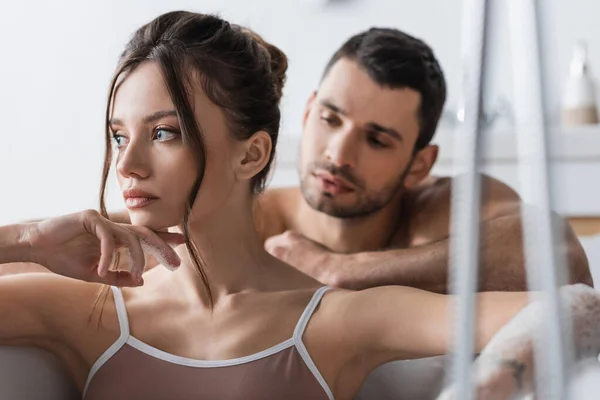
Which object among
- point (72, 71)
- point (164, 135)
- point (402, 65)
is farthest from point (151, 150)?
point (72, 71)

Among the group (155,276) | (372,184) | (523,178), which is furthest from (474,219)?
(372,184)

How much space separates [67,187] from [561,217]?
8.25ft

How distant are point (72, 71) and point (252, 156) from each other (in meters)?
1.89

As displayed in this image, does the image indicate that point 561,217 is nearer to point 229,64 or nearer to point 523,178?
point 523,178

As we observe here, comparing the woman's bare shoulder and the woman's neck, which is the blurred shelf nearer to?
the woman's neck

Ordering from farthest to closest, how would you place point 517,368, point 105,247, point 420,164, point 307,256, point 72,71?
point 72,71 < point 420,164 < point 307,256 < point 105,247 < point 517,368

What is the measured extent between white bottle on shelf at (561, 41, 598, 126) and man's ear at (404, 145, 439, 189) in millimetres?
814

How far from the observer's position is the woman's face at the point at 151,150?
3.60 ft

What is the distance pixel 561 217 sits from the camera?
0.58 metres

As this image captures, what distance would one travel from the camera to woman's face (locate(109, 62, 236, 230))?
1.10m

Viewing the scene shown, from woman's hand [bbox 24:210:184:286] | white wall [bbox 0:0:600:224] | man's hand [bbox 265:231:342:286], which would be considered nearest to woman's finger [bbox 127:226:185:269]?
woman's hand [bbox 24:210:184:286]

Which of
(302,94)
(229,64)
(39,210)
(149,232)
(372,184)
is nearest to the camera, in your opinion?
(149,232)

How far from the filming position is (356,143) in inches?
67.4

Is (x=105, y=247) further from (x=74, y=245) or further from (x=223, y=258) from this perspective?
(x=223, y=258)
